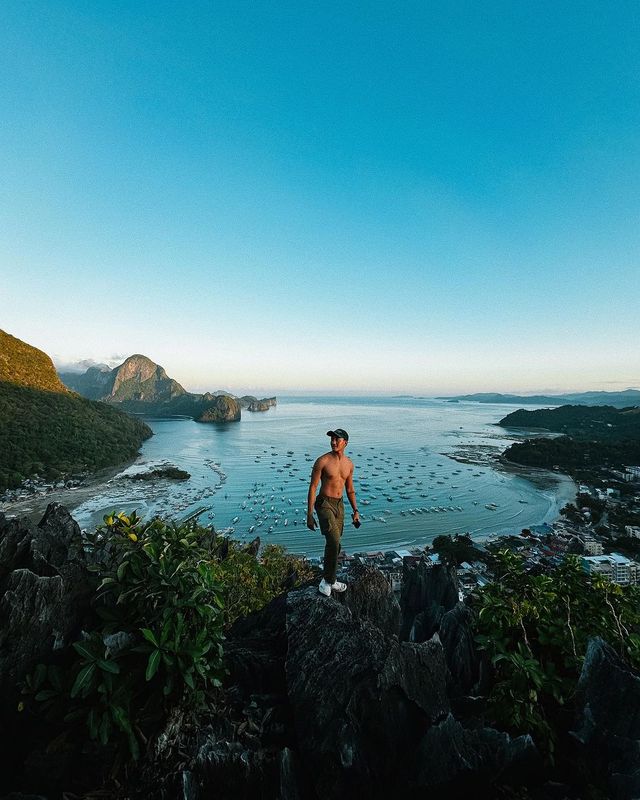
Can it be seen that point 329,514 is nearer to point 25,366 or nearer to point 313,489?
point 313,489

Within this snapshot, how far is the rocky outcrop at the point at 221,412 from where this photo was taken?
13700 centimetres

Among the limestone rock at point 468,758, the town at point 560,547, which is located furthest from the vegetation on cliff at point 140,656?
the town at point 560,547

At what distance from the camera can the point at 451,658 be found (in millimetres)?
4777

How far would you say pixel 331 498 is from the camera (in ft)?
17.4

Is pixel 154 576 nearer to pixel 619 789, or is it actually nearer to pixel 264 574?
pixel 619 789

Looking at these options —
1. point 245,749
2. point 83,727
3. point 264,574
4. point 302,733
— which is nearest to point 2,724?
point 83,727

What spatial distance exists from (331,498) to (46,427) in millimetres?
69864

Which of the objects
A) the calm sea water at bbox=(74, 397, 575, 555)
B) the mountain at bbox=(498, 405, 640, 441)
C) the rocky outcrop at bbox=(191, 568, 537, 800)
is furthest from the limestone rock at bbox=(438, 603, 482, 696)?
the mountain at bbox=(498, 405, 640, 441)

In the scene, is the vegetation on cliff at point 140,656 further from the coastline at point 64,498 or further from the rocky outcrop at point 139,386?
the rocky outcrop at point 139,386

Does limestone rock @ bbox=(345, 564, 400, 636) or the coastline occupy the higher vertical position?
limestone rock @ bbox=(345, 564, 400, 636)

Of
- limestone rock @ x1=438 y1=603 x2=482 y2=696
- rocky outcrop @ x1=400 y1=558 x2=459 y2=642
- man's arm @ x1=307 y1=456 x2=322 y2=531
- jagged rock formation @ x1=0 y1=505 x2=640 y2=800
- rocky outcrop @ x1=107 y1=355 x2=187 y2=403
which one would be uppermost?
rocky outcrop @ x1=107 y1=355 x2=187 y2=403

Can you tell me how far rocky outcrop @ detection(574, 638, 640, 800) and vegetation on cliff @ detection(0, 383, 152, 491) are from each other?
5563 centimetres

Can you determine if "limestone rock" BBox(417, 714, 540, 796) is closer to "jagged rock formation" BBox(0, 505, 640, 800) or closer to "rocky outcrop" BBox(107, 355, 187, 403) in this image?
"jagged rock formation" BBox(0, 505, 640, 800)

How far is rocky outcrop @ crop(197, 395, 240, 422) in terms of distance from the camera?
137000 millimetres
